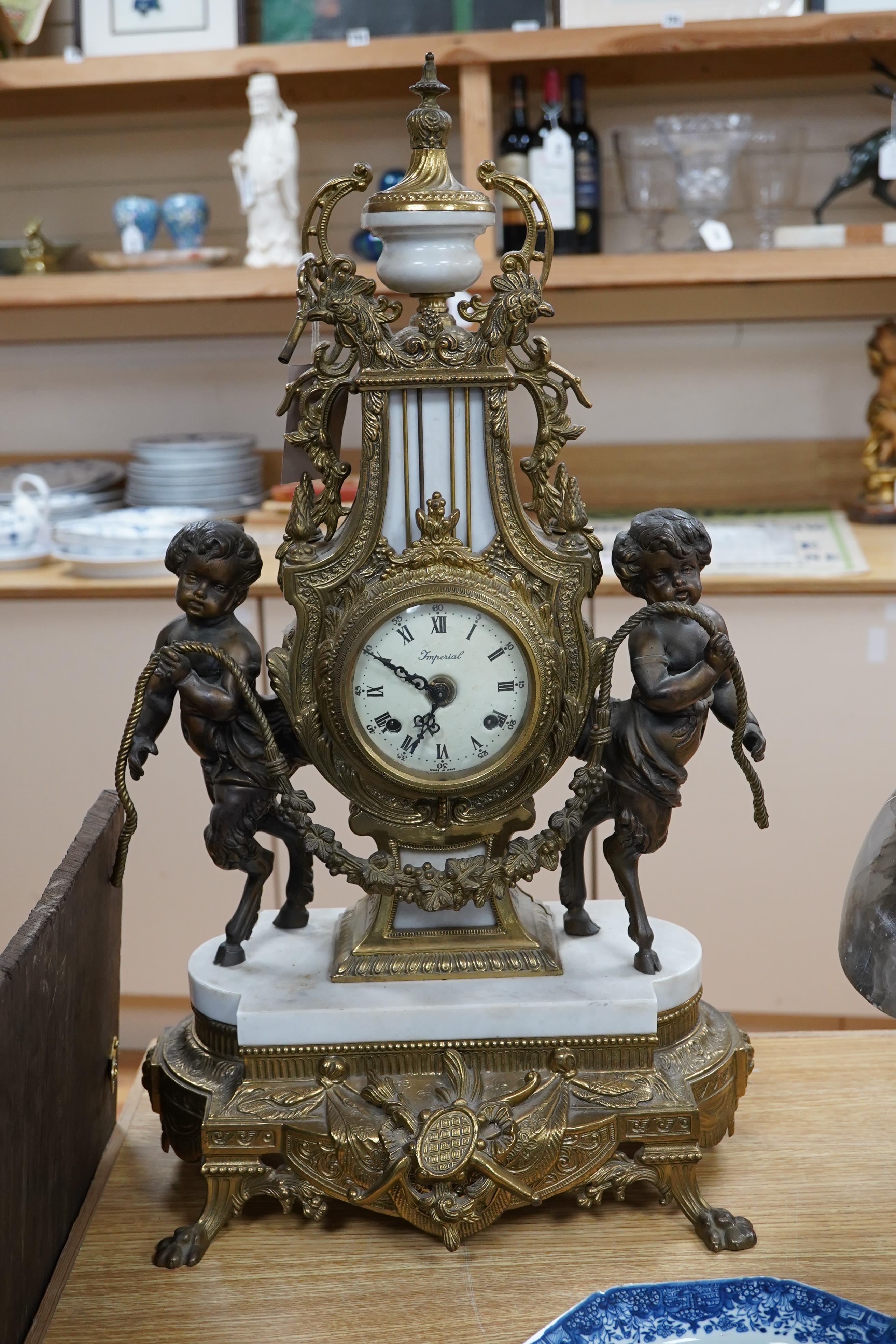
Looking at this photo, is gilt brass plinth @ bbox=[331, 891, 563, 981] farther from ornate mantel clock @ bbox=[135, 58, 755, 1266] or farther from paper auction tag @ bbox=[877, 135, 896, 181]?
paper auction tag @ bbox=[877, 135, 896, 181]

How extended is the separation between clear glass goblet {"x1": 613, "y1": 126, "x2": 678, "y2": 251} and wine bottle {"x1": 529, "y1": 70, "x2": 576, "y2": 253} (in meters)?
0.10

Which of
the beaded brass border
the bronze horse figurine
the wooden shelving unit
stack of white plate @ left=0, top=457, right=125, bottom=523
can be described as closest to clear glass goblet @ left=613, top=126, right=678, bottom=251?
the wooden shelving unit

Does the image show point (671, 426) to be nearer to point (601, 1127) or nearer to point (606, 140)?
point (606, 140)

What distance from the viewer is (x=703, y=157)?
2.43 m

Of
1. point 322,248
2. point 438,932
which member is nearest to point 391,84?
point 322,248

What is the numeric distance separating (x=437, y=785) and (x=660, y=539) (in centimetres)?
24

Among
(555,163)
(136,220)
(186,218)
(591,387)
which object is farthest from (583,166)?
(136,220)

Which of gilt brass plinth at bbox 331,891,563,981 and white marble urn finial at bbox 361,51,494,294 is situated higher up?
white marble urn finial at bbox 361,51,494,294

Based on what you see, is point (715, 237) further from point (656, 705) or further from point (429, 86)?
point (656, 705)

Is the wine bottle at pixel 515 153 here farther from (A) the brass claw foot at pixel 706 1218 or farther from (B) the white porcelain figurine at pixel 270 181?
(A) the brass claw foot at pixel 706 1218

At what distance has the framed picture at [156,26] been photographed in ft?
8.35

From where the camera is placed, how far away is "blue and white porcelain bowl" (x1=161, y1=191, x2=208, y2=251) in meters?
2.63

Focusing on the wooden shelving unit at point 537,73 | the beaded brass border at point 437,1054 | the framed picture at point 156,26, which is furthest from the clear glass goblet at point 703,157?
the beaded brass border at point 437,1054

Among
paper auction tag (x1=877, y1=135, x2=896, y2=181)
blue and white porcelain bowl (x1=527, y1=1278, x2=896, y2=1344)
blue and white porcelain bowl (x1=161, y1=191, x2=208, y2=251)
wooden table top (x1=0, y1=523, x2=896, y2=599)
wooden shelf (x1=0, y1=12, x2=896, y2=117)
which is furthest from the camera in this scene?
blue and white porcelain bowl (x1=161, y1=191, x2=208, y2=251)
